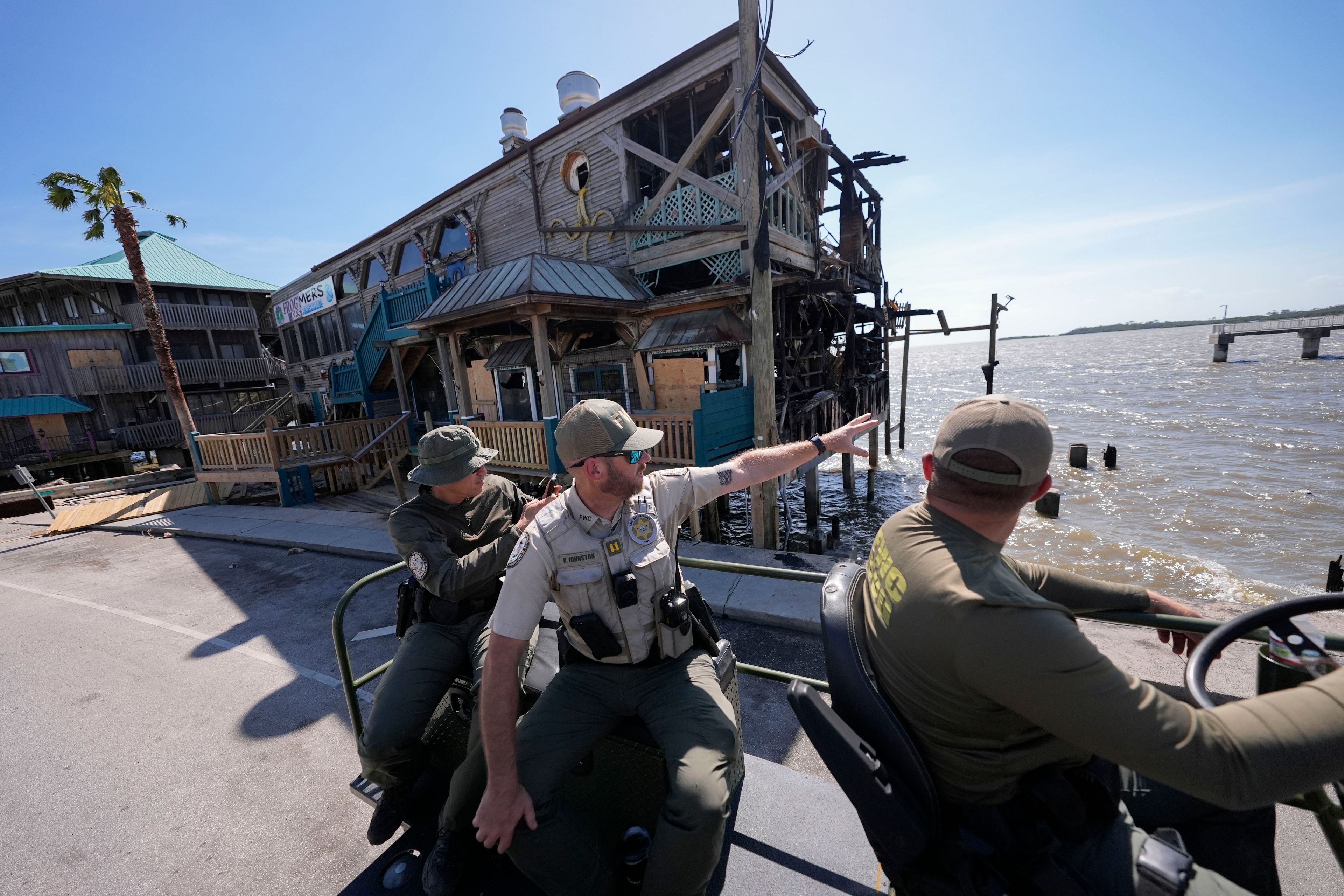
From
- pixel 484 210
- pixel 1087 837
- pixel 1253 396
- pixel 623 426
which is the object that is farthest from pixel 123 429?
pixel 1253 396

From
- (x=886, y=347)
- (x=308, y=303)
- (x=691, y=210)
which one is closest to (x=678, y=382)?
(x=691, y=210)

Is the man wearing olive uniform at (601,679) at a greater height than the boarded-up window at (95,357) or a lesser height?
lesser

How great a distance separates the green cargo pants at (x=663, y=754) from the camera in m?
1.74

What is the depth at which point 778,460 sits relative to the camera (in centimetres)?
268

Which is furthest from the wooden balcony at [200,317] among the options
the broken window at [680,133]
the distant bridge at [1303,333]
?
the distant bridge at [1303,333]

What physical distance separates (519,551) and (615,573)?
1.41 ft

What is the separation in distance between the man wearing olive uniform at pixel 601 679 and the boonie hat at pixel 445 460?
1.07m

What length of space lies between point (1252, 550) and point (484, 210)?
745 inches

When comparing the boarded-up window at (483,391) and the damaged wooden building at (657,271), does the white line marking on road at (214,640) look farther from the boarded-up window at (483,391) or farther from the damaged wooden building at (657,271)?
the boarded-up window at (483,391)

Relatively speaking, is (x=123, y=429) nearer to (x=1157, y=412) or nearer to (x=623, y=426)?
(x=623, y=426)

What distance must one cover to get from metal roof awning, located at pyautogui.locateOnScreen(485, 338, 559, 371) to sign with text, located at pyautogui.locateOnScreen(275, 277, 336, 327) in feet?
37.9

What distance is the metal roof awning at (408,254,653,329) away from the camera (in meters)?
8.29

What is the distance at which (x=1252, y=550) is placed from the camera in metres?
10.2

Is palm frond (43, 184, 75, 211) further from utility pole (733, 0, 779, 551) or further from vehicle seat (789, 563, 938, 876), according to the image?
vehicle seat (789, 563, 938, 876)
